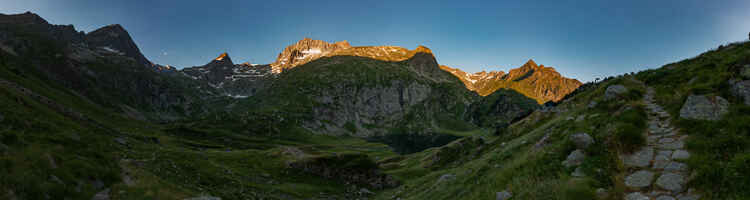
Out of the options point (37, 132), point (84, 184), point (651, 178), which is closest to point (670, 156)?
point (651, 178)

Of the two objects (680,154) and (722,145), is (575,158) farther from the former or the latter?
(722,145)

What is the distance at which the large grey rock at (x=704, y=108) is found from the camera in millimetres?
11889

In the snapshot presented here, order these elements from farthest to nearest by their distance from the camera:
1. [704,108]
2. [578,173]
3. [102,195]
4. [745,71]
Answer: [102,195] → [745,71] → [704,108] → [578,173]

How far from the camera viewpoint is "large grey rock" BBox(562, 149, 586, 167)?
42.6ft

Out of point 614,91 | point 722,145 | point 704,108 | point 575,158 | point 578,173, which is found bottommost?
point 578,173

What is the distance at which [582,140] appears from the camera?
1406 centimetres

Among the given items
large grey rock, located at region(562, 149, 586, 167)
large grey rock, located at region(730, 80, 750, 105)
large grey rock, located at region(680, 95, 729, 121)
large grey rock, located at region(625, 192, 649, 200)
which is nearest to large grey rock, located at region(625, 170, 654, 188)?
large grey rock, located at region(625, 192, 649, 200)

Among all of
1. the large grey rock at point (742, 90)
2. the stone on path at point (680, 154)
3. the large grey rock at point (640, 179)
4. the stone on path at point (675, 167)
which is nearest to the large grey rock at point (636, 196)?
the large grey rock at point (640, 179)

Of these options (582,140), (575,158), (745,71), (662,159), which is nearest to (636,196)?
(662,159)

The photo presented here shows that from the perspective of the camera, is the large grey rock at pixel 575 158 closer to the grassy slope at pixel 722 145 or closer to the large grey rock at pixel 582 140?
the large grey rock at pixel 582 140

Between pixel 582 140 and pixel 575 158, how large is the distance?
1412 millimetres

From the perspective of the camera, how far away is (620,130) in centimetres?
1320

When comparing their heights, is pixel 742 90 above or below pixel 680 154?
above

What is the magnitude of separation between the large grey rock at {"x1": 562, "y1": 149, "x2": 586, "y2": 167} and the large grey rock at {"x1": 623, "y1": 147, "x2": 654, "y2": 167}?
59.2 inches
